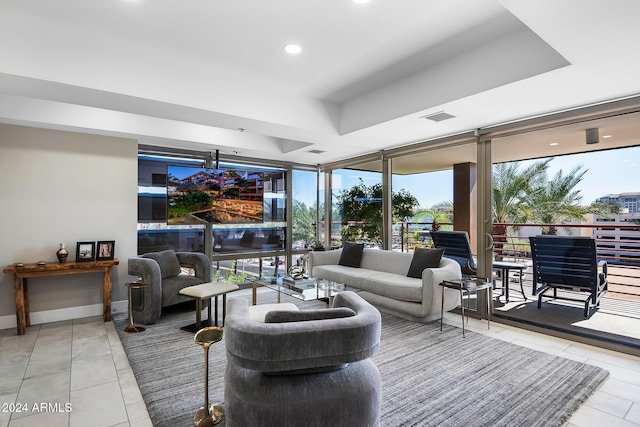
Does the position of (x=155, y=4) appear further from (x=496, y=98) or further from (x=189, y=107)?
(x=496, y=98)

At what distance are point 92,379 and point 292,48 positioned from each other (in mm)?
3295

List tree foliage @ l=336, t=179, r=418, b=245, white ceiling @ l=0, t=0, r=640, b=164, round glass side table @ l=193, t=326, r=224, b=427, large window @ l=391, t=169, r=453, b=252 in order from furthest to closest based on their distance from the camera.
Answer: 1. tree foliage @ l=336, t=179, r=418, b=245
2. large window @ l=391, t=169, r=453, b=252
3. white ceiling @ l=0, t=0, r=640, b=164
4. round glass side table @ l=193, t=326, r=224, b=427

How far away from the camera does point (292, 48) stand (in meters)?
3.06

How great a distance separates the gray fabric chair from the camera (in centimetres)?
154

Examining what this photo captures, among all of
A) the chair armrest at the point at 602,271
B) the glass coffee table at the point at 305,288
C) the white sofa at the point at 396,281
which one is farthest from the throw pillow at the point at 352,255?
the chair armrest at the point at 602,271

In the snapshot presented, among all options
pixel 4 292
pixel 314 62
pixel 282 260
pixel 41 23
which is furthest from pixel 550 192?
pixel 4 292

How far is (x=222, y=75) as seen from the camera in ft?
11.7

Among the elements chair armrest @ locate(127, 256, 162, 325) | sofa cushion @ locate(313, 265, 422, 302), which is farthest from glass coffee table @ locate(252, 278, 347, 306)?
chair armrest @ locate(127, 256, 162, 325)

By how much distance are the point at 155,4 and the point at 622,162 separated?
4448mm

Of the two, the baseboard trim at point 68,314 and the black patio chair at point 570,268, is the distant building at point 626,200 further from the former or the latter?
the baseboard trim at point 68,314

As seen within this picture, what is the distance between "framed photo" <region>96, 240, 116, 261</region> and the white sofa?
2981mm

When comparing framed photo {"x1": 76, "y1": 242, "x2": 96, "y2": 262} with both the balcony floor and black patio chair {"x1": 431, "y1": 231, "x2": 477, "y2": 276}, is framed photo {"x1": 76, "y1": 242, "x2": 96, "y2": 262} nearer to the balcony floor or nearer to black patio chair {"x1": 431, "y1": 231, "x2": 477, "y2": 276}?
black patio chair {"x1": 431, "y1": 231, "x2": 477, "y2": 276}

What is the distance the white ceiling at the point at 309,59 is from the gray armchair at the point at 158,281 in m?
1.81

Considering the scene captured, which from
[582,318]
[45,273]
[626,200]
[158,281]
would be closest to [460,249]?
[582,318]
